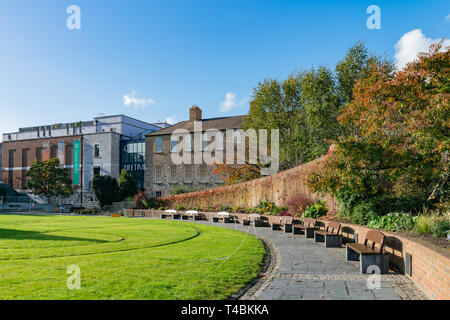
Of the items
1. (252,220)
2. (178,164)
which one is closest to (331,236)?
(252,220)

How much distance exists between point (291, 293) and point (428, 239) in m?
3.77

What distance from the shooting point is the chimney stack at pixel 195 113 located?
4338 cm

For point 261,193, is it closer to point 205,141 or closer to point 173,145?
point 205,141

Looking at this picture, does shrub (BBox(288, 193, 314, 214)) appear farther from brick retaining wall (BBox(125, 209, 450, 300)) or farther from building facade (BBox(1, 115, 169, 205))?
building facade (BBox(1, 115, 169, 205))

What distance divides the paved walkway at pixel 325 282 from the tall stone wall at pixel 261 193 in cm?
733

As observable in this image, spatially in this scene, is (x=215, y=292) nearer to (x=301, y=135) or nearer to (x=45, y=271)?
(x=45, y=271)

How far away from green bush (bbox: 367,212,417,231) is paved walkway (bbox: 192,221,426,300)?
4.86ft

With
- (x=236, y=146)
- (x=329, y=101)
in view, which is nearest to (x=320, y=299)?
(x=329, y=101)

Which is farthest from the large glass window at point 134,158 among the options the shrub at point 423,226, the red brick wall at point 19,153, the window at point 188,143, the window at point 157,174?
the shrub at point 423,226

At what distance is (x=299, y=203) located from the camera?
1839 centimetres

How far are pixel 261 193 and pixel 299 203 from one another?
16.5ft

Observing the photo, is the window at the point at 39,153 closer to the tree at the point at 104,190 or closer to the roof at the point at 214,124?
the tree at the point at 104,190

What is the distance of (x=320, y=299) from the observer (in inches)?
220
